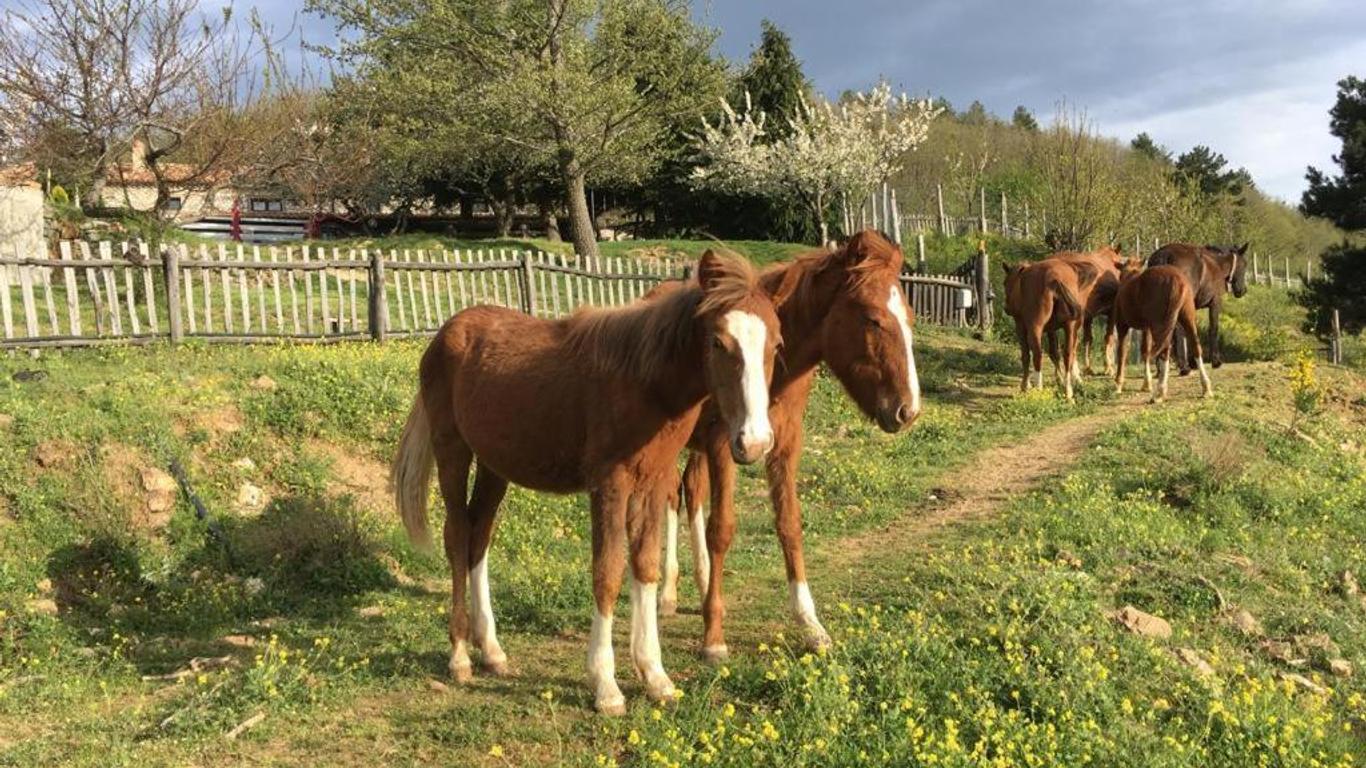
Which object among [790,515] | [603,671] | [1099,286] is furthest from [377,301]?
[1099,286]

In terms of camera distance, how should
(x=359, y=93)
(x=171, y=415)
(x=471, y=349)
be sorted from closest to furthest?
(x=471, y=349) < (x=171, y=415) < (x=359, y=93)

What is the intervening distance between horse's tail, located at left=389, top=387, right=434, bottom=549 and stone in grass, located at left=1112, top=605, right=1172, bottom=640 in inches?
171

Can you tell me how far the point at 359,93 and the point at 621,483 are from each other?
21.0m

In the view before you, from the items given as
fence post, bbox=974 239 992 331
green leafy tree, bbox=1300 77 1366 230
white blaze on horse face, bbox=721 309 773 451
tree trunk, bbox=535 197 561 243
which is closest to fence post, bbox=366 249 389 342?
white blaze on horse face, bbox=721 309 773 451

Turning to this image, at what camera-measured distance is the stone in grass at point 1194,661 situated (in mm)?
4478

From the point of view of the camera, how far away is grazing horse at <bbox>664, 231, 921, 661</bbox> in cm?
443

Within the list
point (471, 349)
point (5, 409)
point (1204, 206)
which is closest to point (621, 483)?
point (471, 349)

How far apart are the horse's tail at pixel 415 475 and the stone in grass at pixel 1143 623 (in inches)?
171

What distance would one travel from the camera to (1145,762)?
369cm

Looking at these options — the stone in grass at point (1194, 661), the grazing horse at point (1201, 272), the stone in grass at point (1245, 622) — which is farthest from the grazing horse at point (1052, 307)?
the stone in grass at point (1194, 661)

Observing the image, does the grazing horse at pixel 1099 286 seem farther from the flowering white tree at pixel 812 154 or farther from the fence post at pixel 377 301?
the flowering white tree at pixel 812 154

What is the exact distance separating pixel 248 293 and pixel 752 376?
11.1 metres

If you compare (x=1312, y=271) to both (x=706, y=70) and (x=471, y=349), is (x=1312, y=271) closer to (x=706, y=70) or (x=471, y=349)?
(x=706, y=70)

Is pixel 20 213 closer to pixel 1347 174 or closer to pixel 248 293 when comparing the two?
pixel 248 293
